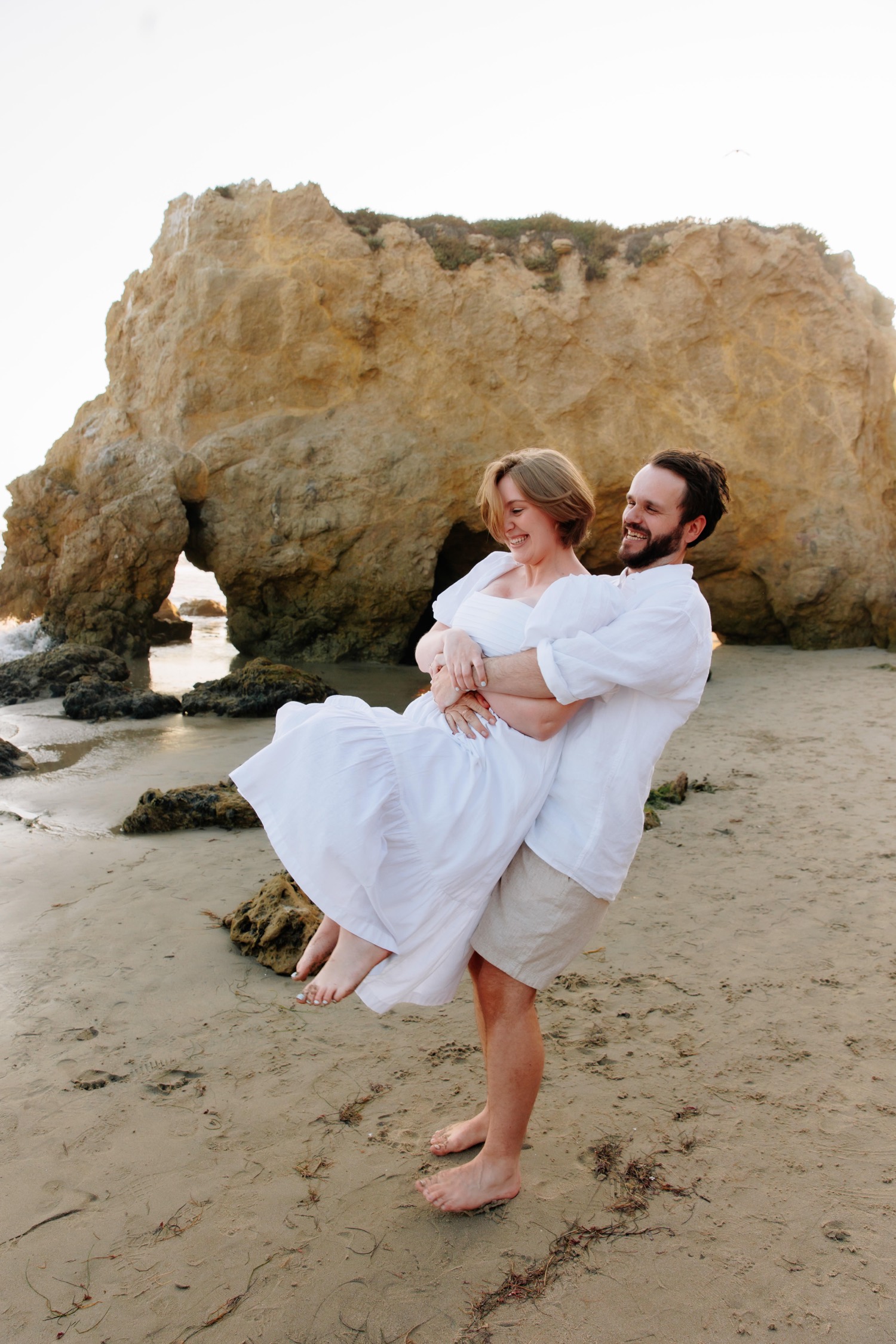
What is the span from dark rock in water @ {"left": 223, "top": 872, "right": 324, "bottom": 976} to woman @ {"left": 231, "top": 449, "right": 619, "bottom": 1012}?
4.25 feet

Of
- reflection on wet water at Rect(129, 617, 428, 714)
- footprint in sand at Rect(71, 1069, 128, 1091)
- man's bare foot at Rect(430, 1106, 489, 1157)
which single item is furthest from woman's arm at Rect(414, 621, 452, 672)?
reflection on wet water at Rect(129, 617, 428, 714)

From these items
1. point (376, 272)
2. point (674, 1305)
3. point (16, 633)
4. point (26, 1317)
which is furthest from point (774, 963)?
point (16, 633)

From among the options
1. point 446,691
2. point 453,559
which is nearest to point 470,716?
point 446,691

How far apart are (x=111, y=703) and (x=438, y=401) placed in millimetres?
5557

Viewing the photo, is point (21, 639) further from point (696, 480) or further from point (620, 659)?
point (620, 659)

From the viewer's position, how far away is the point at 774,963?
3.40 metres

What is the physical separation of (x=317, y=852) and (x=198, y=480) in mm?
10156

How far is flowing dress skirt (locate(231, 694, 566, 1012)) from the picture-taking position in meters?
2.02

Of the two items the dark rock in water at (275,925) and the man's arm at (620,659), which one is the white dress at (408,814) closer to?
the man's arm at (620,659)

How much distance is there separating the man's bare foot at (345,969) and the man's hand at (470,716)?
53cm

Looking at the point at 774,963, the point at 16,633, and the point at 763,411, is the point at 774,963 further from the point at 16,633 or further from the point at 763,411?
the point at 16,633

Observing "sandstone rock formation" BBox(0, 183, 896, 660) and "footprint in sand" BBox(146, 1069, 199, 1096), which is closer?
"footprint in sand" BBox(146, 1069, 199, 1096)

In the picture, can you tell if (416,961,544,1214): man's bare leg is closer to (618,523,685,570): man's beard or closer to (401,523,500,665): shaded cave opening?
(618,523,685,570): man's beard

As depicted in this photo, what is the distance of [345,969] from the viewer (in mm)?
2064
